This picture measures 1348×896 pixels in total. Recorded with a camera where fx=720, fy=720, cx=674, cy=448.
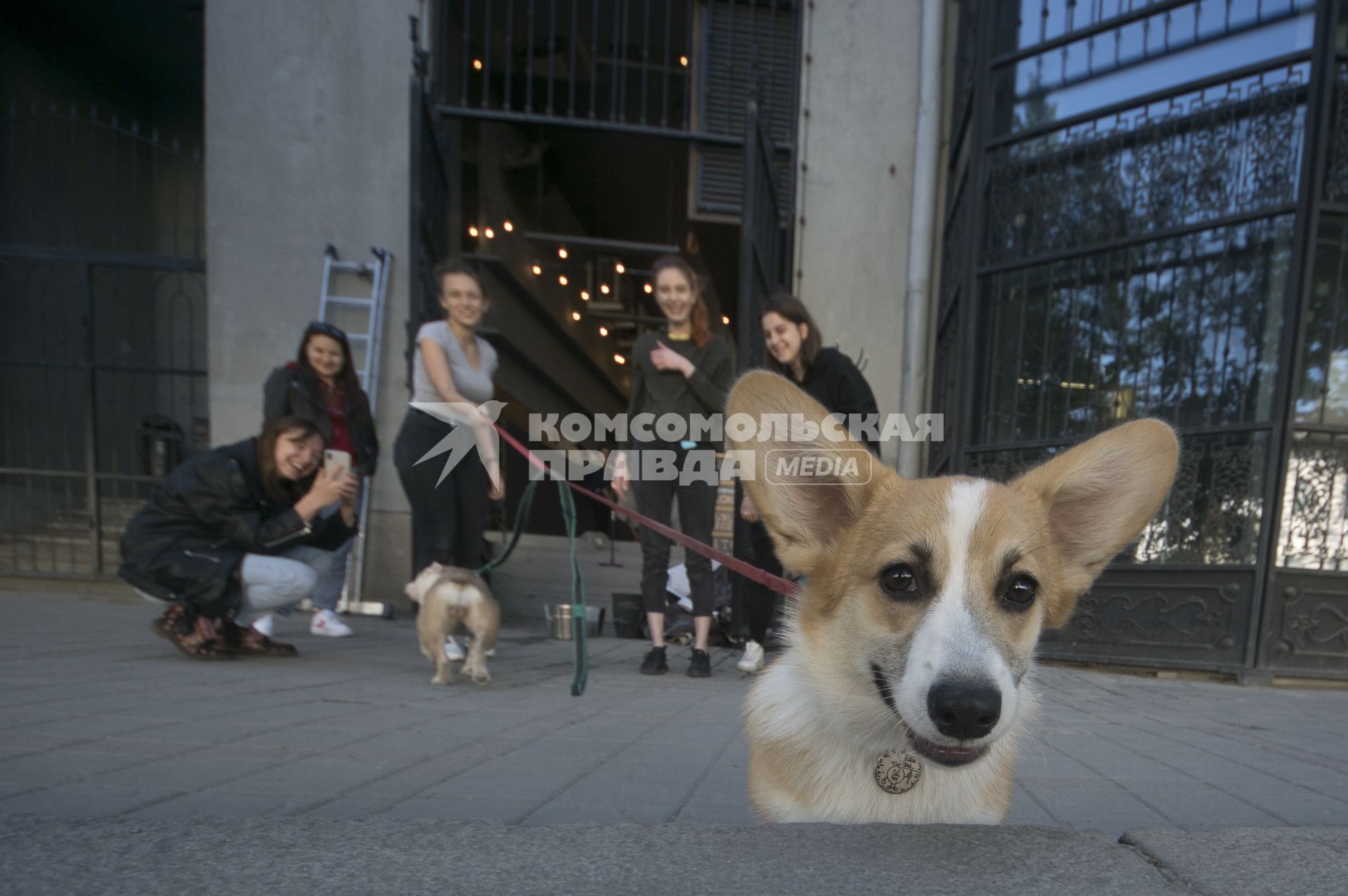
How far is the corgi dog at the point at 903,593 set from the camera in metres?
1.55

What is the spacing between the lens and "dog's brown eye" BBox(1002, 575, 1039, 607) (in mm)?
1647

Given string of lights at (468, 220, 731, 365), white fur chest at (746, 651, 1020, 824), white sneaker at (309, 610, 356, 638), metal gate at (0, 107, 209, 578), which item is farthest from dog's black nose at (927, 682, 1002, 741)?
string of lights at (468, 220, 731, 365)

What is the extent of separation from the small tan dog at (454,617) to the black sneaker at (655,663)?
0.90 m

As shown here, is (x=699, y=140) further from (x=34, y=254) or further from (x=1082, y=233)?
(x=34, y=254)

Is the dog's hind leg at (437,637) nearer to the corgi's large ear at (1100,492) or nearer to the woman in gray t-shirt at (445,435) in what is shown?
the woman in gray t-shirt at (445,435)

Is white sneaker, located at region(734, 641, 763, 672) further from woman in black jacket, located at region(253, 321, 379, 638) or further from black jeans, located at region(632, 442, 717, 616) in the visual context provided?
woman in black jacket, located at region(253, 321, 379, 638)

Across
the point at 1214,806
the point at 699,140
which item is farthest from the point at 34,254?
the point at 1214,806

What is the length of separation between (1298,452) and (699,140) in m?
5.38

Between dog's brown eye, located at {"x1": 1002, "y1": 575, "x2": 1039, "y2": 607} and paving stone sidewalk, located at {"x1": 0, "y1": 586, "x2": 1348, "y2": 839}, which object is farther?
paving stone sidewalk, located at {"x1": 0, "y1": 586, "x2": 1348, "y2": 839}

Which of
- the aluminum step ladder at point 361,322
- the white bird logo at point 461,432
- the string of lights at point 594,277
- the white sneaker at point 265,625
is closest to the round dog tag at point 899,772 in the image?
the white bird logo at point 461,432

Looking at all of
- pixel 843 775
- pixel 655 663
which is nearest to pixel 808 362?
pixel 655 663

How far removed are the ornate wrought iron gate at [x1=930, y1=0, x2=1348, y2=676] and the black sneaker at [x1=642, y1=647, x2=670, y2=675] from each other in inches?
118

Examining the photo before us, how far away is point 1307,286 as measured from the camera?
4582 millimetres

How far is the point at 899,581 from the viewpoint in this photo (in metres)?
1.64
